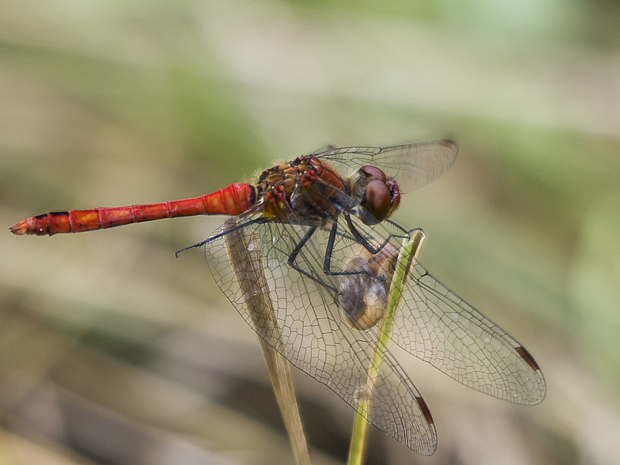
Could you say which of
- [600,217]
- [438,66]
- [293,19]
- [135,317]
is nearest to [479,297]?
[600,217]

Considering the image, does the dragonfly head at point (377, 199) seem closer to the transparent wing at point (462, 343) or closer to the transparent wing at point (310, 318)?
the transparent wing at point (310, 318)

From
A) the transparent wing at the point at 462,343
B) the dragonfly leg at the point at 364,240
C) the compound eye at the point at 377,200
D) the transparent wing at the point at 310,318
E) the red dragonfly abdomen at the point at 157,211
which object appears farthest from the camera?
the red dragonfly abdomen at the point at 157,211

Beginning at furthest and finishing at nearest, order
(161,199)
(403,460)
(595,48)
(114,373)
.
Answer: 1. (595,48)
2. (161,199)
3. (114,373)
4. (403,460)

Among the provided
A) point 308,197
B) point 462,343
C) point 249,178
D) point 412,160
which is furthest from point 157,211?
point 462,343

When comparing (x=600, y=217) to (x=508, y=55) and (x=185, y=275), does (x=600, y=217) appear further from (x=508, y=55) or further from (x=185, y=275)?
(x=185, y=275)

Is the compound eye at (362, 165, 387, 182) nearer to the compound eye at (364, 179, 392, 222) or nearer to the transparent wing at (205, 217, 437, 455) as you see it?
the compound eye at (364, 179, 392, 222)

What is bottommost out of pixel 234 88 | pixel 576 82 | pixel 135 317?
pixel 135 317

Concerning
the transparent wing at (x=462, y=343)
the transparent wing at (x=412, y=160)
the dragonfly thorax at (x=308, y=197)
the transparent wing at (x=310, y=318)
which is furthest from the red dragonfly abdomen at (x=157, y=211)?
the transparent wing at (x=462, y=343)
